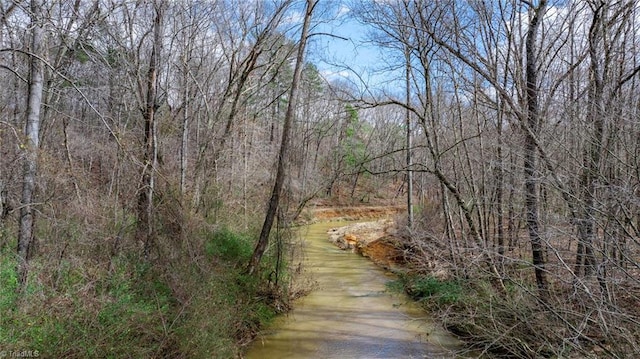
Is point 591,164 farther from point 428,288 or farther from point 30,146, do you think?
point 30,146

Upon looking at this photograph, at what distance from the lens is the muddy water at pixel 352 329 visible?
6.34 metres

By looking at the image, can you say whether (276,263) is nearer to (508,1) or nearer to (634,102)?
(634,102)

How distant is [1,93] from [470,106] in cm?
1196

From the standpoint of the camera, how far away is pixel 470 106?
1000 cm

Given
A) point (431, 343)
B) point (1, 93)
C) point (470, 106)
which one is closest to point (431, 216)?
point (470, 106)

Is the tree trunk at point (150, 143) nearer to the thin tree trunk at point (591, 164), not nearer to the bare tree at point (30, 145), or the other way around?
the bare tree at point (30, 145)

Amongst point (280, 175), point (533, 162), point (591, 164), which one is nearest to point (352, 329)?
point (280, 175)

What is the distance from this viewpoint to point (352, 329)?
734 centimetres

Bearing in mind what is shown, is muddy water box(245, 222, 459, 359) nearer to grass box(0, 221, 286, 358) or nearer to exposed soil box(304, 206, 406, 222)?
grass box(0, 221, 286, 358)

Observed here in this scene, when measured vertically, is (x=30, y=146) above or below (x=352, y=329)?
above

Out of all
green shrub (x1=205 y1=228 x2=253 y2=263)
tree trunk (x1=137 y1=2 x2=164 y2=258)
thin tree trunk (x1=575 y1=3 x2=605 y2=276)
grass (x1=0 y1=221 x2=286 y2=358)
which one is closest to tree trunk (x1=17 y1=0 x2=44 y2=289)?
grass (x1=0 y1=221 x2=286 y2=358)

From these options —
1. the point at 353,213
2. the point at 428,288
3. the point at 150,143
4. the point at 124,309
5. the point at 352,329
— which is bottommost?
the point at 352,329

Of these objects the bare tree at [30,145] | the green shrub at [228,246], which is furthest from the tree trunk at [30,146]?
the green shrub at [228,246]

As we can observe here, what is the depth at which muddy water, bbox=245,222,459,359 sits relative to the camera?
6.34 m
